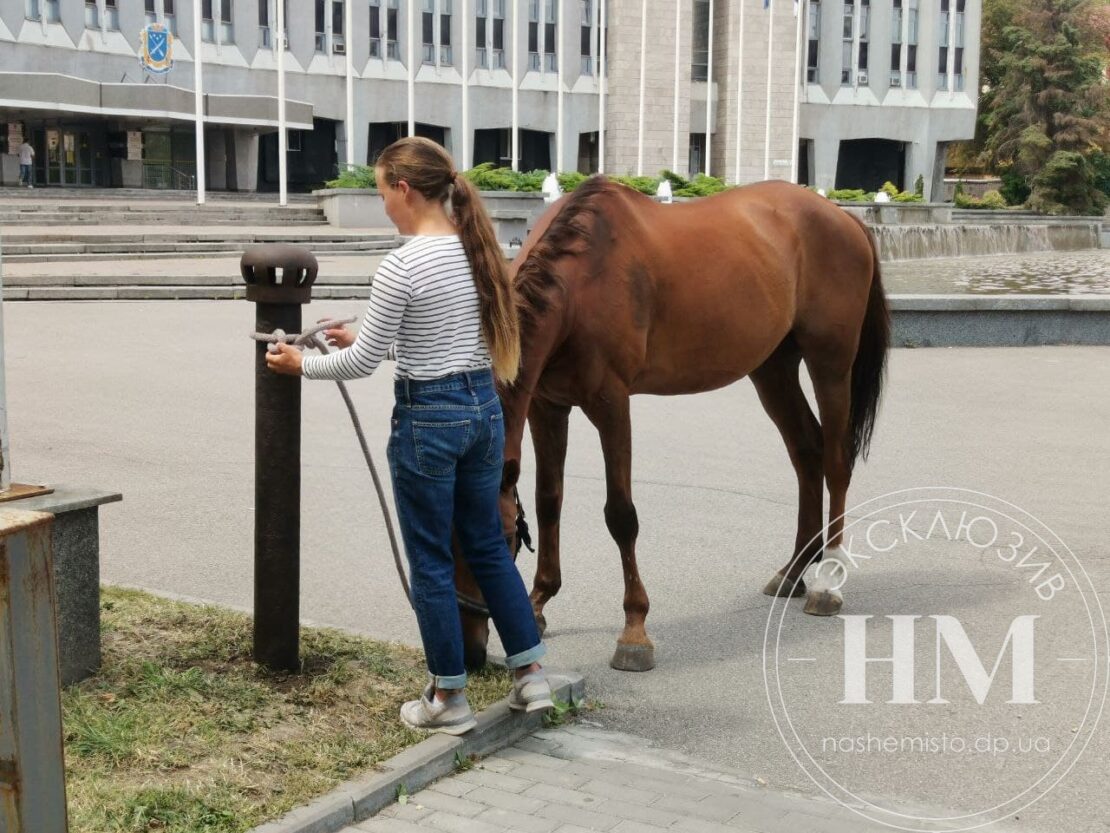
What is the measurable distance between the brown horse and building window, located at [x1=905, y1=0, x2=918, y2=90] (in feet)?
A: 241

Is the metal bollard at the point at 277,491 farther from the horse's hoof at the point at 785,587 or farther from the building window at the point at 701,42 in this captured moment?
the building window at the point at 701,42

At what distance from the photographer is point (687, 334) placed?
5969 millimetres

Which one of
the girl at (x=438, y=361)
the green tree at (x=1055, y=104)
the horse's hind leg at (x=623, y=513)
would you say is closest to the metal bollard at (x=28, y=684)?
the girl at (x=438, y=361)

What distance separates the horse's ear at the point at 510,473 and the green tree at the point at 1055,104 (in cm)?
6750

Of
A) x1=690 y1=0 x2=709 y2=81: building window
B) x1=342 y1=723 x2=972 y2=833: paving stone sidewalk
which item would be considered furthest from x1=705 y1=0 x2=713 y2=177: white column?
x1=342 y1=723 x2=972 y2=833: paving stone sidewalk

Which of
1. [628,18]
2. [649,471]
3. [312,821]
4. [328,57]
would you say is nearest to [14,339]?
[649,471]

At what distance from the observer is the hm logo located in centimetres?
522

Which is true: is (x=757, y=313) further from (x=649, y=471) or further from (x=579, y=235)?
(x=649, y=471)

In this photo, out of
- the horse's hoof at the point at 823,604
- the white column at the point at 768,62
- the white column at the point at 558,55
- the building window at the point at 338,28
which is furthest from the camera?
the white column at the point at 768,62

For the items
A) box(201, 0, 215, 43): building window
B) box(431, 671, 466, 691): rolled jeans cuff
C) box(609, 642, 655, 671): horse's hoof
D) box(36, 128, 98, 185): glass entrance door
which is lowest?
box(609, 642, 655, 671): horse's hoof

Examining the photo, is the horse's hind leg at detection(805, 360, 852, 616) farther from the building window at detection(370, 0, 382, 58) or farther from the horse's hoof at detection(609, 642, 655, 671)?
the building window at detection(370, 0, 382, 58)

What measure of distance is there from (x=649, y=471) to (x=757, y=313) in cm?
337

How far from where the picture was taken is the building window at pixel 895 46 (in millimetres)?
74938

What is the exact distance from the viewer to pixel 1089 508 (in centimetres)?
823
